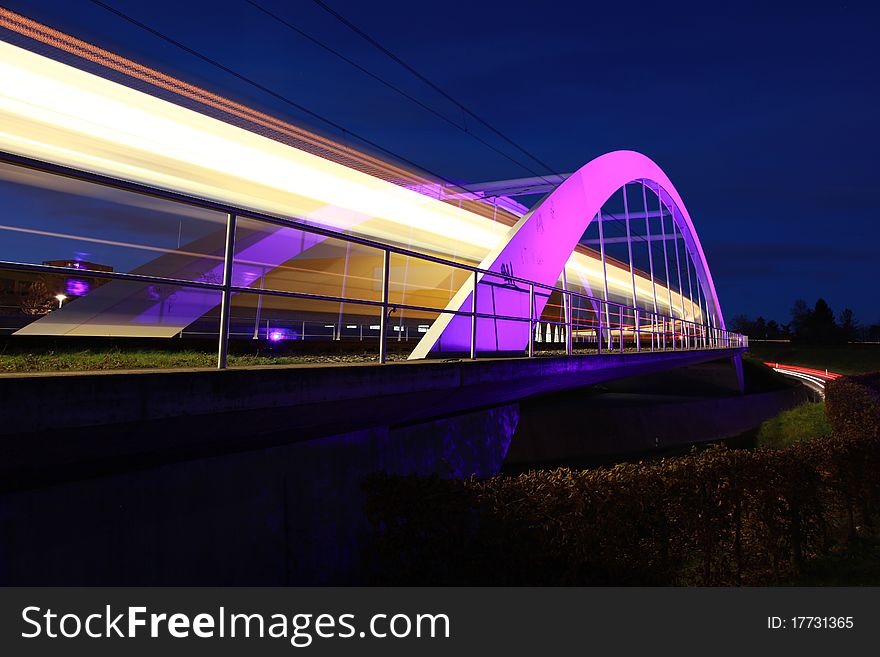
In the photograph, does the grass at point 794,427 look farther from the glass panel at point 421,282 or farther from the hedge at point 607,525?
the hedge at point 607,525

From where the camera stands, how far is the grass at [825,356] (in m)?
64.9

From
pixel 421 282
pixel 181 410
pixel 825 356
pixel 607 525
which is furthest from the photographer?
pixel 825 356

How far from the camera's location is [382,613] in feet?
14.1

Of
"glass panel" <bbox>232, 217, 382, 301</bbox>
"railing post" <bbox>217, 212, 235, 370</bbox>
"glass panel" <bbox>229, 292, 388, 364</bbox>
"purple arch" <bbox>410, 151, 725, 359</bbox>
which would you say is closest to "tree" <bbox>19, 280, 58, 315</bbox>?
"railing post" <bbox>217, 212, 235, 370</bbox>

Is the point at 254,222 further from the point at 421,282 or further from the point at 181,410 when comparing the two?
the point at 181,410

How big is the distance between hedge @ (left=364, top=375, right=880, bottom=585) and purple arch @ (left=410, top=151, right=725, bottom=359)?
2.94 metres

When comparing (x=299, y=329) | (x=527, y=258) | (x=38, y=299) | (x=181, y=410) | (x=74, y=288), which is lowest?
(x=181, y=410)

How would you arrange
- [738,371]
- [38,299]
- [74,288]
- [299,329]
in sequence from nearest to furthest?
[38,299]
[74,288]
[299,329]
[738,371]

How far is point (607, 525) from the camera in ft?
17.7

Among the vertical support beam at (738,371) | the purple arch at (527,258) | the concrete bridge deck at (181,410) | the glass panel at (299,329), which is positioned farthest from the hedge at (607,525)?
the vertical support beam at (738,371)

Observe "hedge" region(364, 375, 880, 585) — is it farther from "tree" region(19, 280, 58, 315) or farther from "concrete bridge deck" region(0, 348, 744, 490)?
"tree" region(19, 280, 58, 315)

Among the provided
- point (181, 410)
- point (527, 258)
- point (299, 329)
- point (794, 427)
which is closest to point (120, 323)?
point (299, 329)

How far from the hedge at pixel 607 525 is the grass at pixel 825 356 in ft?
217

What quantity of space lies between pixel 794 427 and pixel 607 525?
59.2 ft
